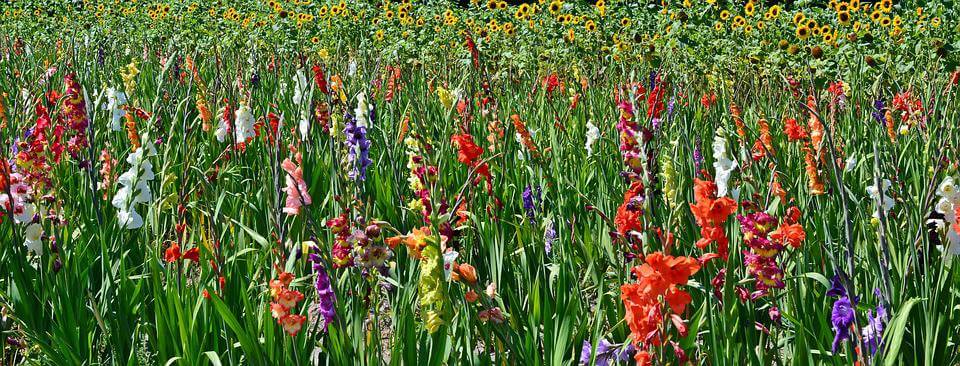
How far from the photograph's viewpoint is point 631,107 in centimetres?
237

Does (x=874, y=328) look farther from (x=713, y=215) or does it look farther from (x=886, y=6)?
(x=886, y=6)

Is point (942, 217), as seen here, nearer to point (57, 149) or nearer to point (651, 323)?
point (651, 323)

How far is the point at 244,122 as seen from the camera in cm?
314

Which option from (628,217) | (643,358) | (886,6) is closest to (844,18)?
(886,6)

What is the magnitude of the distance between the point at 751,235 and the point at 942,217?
0.55 metres

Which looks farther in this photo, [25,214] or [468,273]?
[25,214]

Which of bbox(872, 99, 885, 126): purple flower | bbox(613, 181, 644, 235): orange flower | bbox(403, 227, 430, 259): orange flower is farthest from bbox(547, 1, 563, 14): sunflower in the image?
bbox(403, 227, 430, 259): orange flower

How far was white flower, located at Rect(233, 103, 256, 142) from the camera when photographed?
3.12 m

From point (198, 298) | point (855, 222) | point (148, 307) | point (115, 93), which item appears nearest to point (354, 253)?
point (198, 298)

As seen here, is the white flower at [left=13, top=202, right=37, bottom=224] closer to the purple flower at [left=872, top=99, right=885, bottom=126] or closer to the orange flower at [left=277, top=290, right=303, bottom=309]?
the orange flower at [left=277, top=290, right=303, bottom=309]

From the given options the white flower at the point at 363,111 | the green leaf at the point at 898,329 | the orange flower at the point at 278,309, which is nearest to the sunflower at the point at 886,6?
the white flower at the point at 363,111

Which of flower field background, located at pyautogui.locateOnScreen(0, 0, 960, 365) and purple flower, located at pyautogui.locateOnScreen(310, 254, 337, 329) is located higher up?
purple flower, located at pyautogui.locateOnScreen(310, 254, 337, 329)

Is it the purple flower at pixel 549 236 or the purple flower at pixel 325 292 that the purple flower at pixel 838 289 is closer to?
the purple flower at pixel 325 292

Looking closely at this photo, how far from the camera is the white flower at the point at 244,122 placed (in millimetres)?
3117
